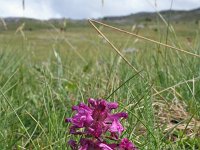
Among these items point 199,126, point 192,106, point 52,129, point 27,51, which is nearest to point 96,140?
point 52,129

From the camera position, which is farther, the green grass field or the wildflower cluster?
the green grass field

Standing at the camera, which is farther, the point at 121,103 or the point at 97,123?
the point at 121,103

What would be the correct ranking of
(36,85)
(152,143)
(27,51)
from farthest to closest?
1. (27,51)
2. (36,85)
3. (152,143)

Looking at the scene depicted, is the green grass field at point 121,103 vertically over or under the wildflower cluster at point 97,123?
under

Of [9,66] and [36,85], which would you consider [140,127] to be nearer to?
[36,85]

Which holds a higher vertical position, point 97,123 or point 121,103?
point 97,123

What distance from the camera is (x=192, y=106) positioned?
254 centimetres

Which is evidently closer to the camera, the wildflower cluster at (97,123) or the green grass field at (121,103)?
the wildflower cluster at (97,123)

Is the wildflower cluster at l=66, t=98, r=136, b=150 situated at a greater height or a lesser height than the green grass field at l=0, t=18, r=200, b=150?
greater

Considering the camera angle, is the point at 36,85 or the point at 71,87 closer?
the point at 71,87

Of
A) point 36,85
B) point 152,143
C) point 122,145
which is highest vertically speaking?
point 122,145

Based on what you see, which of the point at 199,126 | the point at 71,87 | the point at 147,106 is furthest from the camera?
the point at 71,87

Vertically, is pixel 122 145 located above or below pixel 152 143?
above

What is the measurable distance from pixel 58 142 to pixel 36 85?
200 cm
